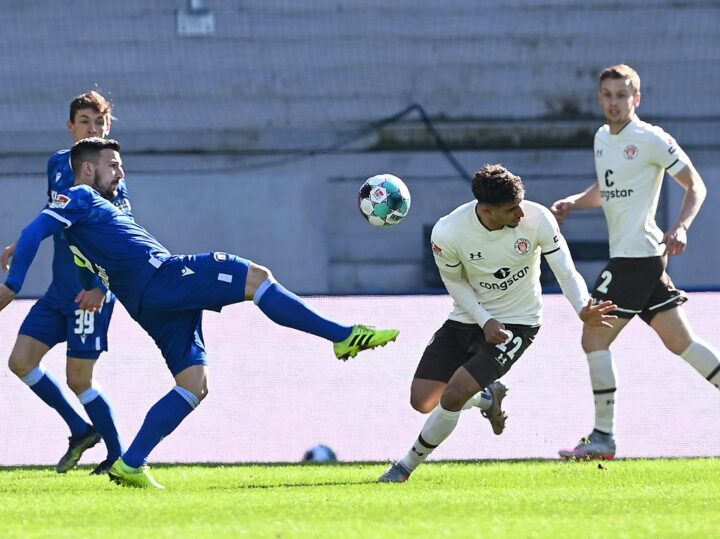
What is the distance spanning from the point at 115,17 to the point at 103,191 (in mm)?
10270

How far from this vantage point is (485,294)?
6312 millimetres

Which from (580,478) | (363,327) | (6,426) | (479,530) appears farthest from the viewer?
(6,426)

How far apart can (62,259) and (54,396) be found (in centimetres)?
73

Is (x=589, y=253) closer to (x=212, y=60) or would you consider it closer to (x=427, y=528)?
(x=212, y=60)

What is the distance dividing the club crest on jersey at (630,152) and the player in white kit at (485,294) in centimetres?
104

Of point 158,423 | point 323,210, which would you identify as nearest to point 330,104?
point 323,210

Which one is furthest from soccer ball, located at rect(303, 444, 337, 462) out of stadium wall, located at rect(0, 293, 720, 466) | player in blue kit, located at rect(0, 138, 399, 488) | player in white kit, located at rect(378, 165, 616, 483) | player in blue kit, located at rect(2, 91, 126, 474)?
player in blue kit, located at rect(0, 138, 399, 488)

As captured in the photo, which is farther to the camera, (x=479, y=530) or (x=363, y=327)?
(x=363, y=327)

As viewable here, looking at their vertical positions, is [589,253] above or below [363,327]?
below

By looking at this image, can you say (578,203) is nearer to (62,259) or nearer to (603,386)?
(603,386)

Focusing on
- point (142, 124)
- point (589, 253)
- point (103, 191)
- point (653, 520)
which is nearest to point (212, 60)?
point (142, 124)

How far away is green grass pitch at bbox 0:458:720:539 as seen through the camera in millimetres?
4441

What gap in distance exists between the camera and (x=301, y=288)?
593 inches

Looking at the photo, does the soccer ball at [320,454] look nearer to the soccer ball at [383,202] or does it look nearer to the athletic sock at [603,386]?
the soccer ball at [383,202]
